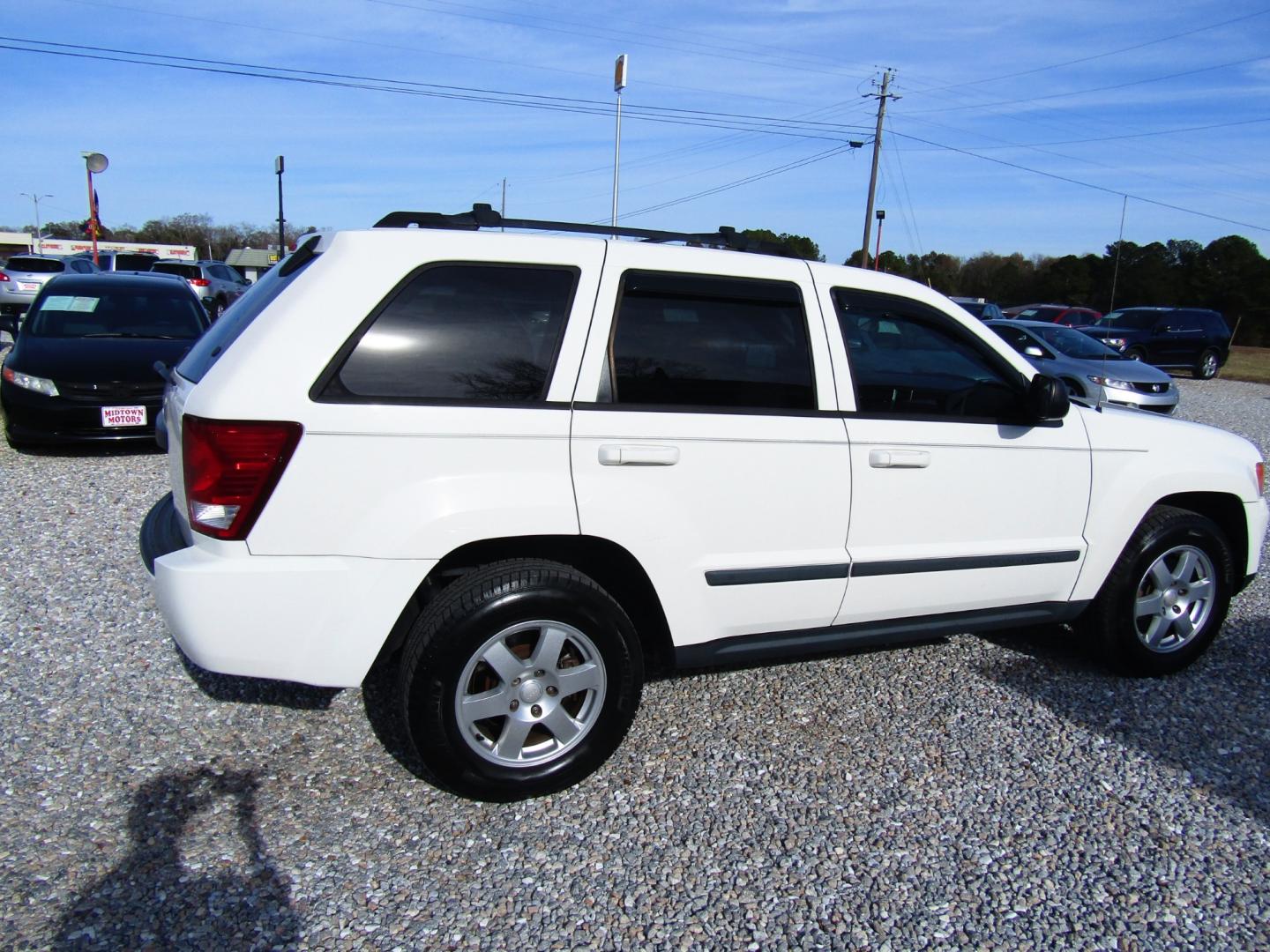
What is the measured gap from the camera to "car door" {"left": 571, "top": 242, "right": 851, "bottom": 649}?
9.98ft

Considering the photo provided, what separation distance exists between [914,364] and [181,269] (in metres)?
26.0

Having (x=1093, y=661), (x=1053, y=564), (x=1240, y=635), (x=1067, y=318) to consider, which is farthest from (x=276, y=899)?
(x=1067, y=318)

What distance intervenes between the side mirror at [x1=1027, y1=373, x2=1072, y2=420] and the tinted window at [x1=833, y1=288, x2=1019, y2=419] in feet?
0.28

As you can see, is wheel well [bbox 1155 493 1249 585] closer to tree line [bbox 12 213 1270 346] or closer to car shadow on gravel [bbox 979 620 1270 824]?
car shadow on gravel [bbox 979 620 1270 824]

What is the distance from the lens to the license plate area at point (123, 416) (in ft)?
25.2

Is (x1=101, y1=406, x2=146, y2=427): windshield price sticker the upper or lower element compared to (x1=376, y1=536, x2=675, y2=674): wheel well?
lower

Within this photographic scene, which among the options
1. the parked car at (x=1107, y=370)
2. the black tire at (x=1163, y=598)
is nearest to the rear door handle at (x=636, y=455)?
the black tire at (x=1163, y=598)

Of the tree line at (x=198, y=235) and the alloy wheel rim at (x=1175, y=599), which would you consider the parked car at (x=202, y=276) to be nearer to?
the alloy wheel rim at (x=1175, y=599)

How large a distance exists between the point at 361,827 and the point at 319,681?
494mm

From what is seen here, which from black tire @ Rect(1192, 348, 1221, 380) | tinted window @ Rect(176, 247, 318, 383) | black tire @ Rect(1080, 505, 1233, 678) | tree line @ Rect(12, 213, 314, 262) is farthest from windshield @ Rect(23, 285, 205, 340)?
tree line @ Rect(12, 213, 314, 262)

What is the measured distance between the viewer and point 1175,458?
4.04 metres

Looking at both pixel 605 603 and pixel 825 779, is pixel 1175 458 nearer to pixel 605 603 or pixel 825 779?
pixel 825 779

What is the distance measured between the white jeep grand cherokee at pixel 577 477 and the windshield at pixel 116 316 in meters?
6.27

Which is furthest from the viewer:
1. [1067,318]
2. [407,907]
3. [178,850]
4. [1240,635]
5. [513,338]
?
[1067,318]
